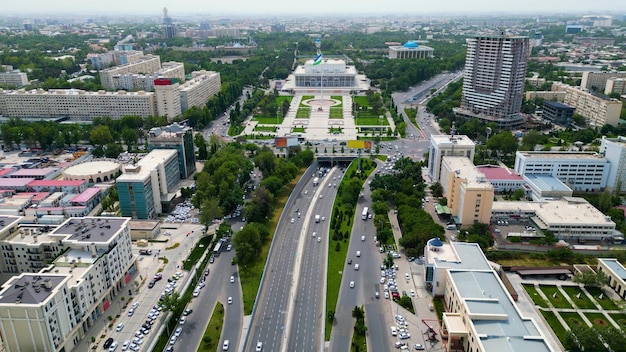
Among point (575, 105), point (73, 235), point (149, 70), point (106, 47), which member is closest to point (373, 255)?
point (73, 235)

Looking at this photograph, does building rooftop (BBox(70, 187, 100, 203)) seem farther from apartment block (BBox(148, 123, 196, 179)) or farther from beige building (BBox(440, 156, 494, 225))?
beige building (BBox(440, 156, 494, 225))

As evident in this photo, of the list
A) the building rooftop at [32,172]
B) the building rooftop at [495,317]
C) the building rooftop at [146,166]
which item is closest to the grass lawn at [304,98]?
the building rooftop at [146,166]

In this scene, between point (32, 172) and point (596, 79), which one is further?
point (596, 79)

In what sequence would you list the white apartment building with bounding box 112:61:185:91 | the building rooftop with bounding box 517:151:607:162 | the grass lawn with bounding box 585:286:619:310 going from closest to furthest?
the grass lawn with bounding box 585:286:619:310
the building rooftop with bounding box 517:151:607:162
the white apartment building with bounding box 112:61:185:91

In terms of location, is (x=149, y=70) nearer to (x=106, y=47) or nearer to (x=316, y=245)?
(x=106, y=47)

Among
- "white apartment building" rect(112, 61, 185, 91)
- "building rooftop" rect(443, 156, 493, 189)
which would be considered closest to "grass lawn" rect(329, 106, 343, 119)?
"white apartment building" rect(112, 61, 185, 91)

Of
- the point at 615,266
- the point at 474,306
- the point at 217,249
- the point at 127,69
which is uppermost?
the point at 127,69

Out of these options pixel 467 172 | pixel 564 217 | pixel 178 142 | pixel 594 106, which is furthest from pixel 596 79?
pixel 178 142

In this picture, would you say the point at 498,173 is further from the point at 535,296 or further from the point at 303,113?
the point at 303,113
